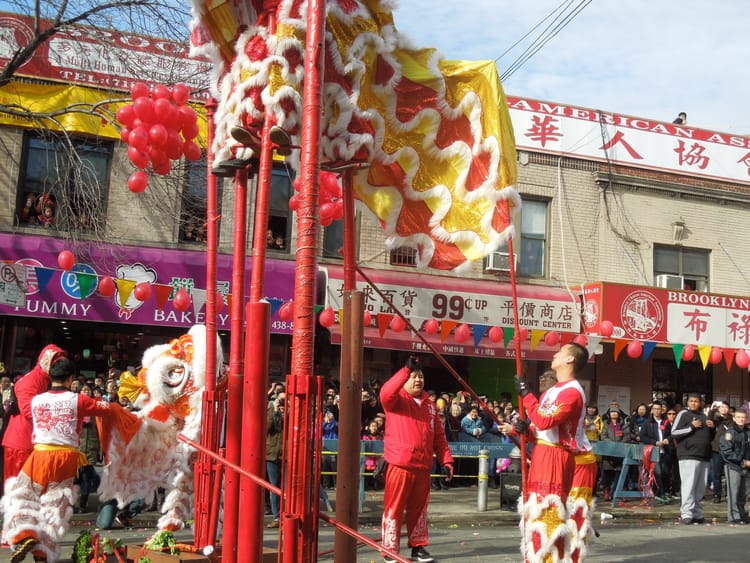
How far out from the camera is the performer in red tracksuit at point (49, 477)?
6.91m

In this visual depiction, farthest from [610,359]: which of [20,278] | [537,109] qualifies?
[20,278]

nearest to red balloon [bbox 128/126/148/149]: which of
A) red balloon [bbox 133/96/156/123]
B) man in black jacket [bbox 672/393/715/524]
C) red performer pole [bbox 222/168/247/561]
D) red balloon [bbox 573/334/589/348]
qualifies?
red balloon [bbox 133/96/156/123]

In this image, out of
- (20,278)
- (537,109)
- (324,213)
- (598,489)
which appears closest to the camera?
(324,213)

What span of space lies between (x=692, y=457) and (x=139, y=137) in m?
10.0

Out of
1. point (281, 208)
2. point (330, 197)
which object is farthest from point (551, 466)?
point (281, 208)

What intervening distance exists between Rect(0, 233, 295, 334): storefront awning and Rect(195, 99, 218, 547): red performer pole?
743cm

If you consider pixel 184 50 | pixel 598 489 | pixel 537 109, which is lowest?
pixel 598 489

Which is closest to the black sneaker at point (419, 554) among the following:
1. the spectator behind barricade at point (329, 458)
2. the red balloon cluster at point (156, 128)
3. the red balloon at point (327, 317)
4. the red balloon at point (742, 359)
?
the red balloon cluster at point (156, 128)

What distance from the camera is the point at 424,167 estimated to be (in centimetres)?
658

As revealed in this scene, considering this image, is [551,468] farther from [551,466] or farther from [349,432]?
[349,432]

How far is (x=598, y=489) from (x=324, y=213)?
10.2 metres

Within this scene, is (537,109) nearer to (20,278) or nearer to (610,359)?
(610,359)

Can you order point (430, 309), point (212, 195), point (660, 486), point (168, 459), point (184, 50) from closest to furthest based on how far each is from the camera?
point (212, 195), point (168, 459), point (184, 50), point (660, 486), point (430, 309)

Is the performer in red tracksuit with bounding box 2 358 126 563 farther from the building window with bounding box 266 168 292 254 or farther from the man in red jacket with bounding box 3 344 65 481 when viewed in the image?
the building window with bounding box 266 168 292 254
